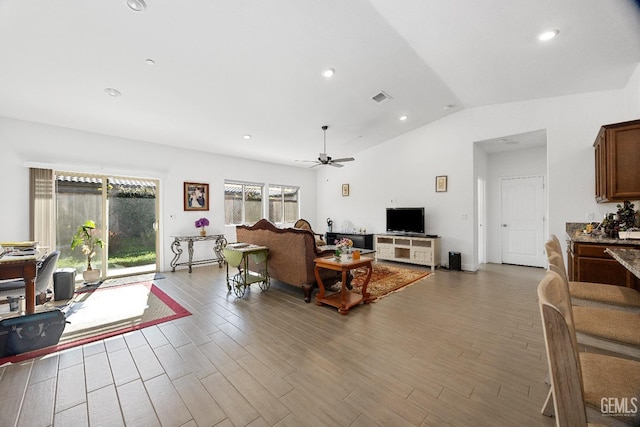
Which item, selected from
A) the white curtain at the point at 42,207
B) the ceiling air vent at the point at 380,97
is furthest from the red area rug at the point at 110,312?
the ceiling air vent at the point at 380,97

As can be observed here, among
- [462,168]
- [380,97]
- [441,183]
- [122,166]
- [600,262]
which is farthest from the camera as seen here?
[441,183]

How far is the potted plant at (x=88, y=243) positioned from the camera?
4457mm

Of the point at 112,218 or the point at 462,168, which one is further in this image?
the point at 462,168

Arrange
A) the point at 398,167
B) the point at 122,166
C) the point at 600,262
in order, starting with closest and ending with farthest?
1. the point at 600,262
2. the point at 122,166
3. the point at 398,167

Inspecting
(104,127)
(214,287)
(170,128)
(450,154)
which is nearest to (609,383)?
(214,287)

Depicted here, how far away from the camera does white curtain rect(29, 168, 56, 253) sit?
4129 millimetres

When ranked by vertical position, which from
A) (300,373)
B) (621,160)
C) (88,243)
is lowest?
(300,373)

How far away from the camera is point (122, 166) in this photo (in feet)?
16.5

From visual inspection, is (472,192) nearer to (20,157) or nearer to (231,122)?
(231,122)

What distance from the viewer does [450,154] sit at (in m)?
5.70

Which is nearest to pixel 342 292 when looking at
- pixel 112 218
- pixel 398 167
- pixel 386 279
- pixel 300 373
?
pixel 300 373

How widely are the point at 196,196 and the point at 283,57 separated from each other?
404 centimetres

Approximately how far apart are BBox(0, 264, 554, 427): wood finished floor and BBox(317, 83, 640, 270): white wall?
2.36 meters

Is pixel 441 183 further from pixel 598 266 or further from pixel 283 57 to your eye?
pixel 283 57
